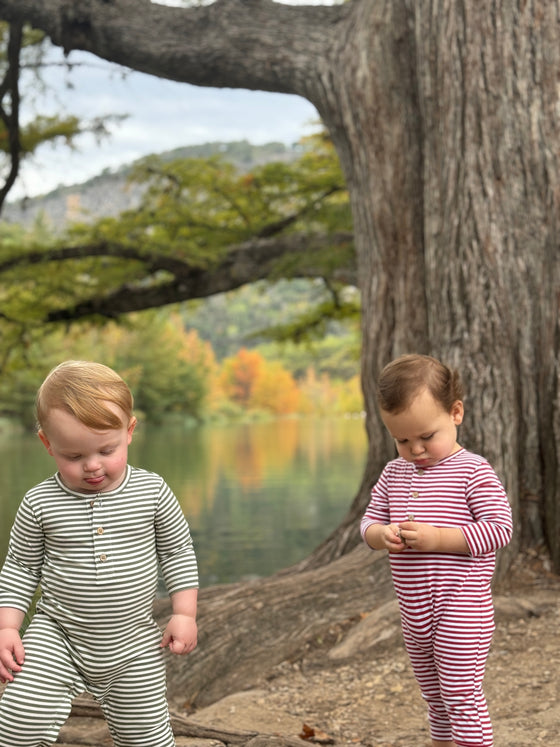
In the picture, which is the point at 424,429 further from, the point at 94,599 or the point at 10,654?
the point at 10,654

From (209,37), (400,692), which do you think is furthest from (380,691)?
(209,37)

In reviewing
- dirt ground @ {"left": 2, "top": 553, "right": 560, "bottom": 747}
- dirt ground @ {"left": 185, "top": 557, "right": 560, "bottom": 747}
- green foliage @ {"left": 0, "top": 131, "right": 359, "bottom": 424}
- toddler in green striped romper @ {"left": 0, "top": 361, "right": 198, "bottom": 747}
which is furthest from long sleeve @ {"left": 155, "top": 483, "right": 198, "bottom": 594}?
green foliage @ {"left": 0, "top": 131, "right": 359, "bottom": 424}

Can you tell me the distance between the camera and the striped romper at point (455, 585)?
2.35 metres

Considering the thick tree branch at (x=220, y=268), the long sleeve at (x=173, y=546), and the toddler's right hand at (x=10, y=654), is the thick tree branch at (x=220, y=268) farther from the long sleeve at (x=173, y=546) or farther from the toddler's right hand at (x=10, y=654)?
the toddler's right hand at (x=10, y=654)

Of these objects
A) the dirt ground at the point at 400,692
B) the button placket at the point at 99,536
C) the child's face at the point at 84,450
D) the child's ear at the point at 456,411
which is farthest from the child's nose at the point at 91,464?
the dirt ground at the point at 400,692

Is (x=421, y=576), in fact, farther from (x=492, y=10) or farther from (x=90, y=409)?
(x=492, y=10)

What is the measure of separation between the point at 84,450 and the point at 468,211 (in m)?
3.17

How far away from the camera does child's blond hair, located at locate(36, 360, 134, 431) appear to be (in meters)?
2.08

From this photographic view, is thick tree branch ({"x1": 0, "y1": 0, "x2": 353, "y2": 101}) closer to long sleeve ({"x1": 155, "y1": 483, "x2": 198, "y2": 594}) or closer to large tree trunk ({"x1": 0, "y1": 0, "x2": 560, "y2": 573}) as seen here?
large tree trunk ({"x1": 0, "y1": 0, "x2": 560, "y2": 573})

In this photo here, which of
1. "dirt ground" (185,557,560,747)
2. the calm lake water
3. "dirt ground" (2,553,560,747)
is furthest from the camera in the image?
the calm lake water

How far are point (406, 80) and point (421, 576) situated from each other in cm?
363

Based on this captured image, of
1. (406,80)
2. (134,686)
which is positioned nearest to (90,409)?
(134,686)

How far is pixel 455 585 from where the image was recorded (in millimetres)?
2371

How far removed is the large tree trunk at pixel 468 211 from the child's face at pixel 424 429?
7.26 feet
